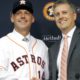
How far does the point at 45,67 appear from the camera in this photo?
7.93ft

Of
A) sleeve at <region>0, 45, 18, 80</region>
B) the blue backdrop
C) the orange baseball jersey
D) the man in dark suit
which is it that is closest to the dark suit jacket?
the man in dark suit

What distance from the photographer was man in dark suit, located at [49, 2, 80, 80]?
84.4 inches

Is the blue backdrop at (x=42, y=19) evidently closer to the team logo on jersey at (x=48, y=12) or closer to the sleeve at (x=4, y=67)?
the team logo on jersey at (x=48, y=12)

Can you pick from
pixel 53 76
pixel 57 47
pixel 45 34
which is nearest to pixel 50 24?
pixel 45 34

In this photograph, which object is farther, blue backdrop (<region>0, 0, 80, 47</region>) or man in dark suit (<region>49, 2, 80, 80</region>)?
blue backdrop (<region>0, 0, 80, 47</region>)

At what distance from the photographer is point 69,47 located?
221cm

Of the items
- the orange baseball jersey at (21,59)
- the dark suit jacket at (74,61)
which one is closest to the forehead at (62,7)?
the dark suit jacket at (74,61)

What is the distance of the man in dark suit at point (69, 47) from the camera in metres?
2.14

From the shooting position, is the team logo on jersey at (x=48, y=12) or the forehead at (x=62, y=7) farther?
the team logo on jersey at (x=48, y=12)

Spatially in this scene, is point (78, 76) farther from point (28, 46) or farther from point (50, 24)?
point (50, 24)

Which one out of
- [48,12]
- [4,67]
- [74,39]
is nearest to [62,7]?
[74,39]

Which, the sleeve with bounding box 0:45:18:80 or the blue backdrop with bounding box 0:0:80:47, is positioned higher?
the blue backdrop with bounding box 0:0:80:47

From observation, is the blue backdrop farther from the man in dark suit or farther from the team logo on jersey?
the man in dark suit

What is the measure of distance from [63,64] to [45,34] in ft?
1.80
